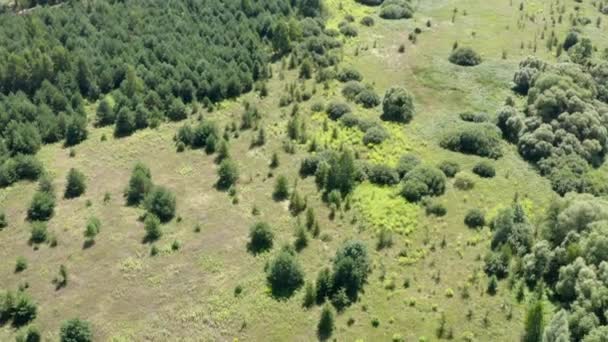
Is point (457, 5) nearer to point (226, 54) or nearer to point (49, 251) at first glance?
point (226, 54)

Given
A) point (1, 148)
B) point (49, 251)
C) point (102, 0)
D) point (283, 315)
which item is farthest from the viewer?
point (102, 0)

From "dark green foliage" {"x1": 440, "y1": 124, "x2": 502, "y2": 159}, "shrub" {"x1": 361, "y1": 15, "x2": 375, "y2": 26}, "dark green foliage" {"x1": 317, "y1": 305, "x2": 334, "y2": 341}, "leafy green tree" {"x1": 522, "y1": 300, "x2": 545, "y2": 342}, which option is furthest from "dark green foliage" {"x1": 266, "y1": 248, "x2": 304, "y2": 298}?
"shrub" {"x1": 361, "y1": 15, "x2": 375, "y2": 26}

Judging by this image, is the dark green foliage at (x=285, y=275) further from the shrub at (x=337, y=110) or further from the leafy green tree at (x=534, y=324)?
the shrub at (x=337, y=110)

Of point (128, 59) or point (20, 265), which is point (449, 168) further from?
point (128, 59)

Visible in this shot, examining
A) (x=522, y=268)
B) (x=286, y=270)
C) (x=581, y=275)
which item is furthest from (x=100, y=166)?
(x=581, y=275)

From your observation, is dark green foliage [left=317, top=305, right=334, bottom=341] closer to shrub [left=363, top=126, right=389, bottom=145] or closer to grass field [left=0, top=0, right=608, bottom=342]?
grass field [left=0, top=0, right=608, bottom=342]

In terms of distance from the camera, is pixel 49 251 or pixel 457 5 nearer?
pixel 49 251
